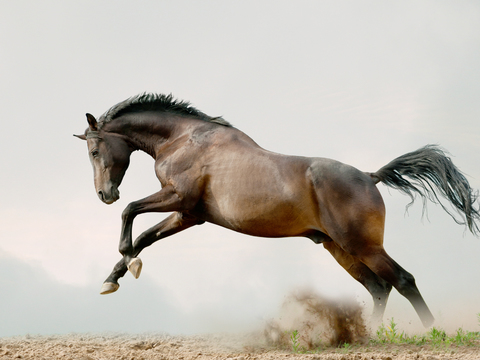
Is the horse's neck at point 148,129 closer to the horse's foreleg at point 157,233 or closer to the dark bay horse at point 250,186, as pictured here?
the dark bay horse at point 250,186

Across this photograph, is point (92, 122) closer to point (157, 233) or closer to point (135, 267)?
point (157, 233)

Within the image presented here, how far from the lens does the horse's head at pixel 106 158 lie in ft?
23.5

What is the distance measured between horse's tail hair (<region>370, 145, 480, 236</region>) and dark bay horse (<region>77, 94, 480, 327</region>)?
0.04ft

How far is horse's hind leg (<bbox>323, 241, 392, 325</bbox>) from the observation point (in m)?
6.77

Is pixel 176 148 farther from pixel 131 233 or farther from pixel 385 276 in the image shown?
pixel 385 276

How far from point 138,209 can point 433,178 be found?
394 cm

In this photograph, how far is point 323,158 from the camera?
21.4 ft

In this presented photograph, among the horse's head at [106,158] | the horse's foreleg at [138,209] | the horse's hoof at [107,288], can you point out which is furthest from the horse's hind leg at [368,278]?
the horse's head at [106,158]

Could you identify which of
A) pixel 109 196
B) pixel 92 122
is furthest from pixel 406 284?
pixel 92 122

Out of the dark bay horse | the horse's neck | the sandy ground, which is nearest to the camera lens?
the sandy ground

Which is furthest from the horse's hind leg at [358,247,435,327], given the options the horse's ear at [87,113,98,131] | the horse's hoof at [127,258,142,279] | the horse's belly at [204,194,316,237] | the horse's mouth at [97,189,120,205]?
the horse's ear at [87,113,98,131]

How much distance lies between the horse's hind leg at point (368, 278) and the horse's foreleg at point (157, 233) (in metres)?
1.94

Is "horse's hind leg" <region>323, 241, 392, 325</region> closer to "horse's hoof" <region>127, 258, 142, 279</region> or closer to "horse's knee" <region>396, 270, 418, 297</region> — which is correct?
"horse's knee" <region>396, 270, 418, 297</region>

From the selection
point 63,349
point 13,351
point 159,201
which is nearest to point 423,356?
point 159,201
